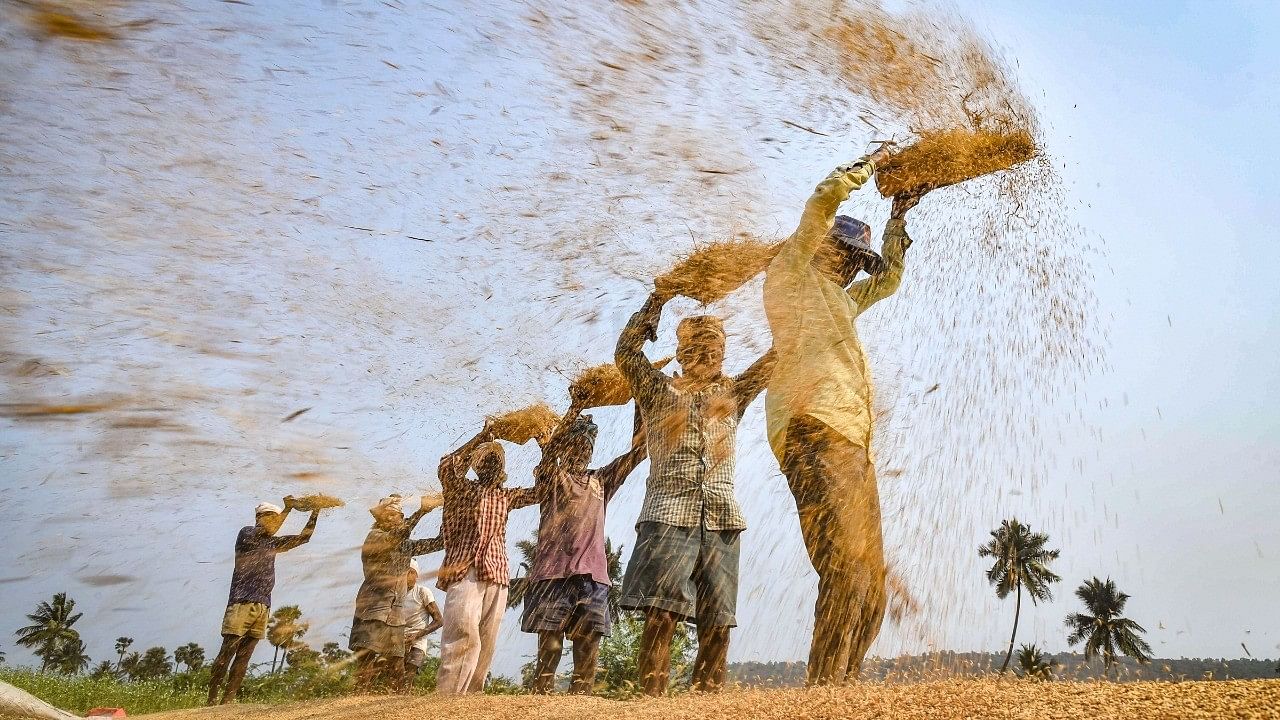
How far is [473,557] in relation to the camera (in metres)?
5.82

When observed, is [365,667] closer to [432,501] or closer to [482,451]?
[432,501]

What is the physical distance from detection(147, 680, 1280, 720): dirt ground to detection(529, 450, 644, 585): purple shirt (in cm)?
187

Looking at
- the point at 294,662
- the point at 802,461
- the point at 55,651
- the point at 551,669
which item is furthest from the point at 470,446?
the point at 55,651

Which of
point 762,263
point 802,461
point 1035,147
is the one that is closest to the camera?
point 802,461

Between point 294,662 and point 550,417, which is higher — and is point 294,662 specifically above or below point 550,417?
below

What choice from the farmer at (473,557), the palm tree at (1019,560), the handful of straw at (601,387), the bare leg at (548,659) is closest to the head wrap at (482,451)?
the farmer at (473,557)

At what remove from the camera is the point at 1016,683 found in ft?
10.8

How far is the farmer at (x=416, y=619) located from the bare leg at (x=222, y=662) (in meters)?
1.50

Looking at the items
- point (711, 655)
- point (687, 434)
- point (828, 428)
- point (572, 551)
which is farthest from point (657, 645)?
point (572, 551)

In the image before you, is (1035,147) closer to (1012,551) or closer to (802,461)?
(802,461)

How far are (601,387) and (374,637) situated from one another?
3187 millimetres

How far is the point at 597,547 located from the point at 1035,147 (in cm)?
368

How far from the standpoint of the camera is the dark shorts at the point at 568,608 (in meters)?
5.59

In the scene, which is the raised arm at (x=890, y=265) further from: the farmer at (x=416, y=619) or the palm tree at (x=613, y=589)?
the farmer at (x=416, y=619)
